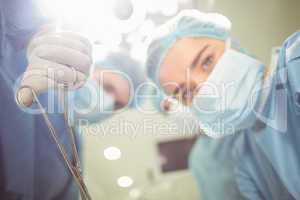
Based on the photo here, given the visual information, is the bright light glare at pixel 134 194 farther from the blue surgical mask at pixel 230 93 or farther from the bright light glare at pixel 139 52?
the bright light glare at pixel 139 52

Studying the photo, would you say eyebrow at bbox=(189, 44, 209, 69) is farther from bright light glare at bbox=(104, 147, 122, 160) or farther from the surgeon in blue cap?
bright light glare at bbox=(104, 147, 122, 160)

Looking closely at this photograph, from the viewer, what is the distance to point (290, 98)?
51.7 inches

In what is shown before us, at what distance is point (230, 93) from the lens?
4.45 ft

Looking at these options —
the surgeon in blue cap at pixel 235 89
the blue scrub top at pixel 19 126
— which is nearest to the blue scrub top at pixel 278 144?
the surgeon in blue cap at pixel 235 89

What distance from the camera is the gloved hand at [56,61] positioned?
1263mm

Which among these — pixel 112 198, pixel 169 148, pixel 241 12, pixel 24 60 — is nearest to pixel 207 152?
pixel 169 148

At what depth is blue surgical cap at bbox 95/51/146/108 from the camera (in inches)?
54.0

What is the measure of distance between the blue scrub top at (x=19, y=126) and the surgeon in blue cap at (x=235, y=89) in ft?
1.52

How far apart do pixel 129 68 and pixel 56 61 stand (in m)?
0.27

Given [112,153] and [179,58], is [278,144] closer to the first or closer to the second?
[179,58]

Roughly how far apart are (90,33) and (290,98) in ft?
2.53

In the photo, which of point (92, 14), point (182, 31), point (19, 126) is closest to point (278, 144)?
point (182, 31)

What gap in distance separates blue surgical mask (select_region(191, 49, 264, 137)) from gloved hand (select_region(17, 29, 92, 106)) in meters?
0.45

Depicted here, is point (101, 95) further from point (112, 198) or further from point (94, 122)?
point (112, 198)
